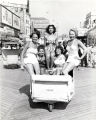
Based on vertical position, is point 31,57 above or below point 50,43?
below

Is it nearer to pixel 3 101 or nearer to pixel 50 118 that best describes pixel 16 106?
pixel 3 101

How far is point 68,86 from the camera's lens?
16.3ft

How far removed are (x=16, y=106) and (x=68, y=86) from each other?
50.9 inches

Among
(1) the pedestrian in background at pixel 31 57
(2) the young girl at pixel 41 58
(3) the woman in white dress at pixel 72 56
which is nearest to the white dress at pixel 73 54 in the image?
(3) the woman in white dress at pixel 72 56

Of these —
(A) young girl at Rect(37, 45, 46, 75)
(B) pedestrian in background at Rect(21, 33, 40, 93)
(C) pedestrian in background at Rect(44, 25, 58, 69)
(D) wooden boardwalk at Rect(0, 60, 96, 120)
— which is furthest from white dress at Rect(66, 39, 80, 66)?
(D) wooden boardwalk at Rect(0, 60, 96, 120)

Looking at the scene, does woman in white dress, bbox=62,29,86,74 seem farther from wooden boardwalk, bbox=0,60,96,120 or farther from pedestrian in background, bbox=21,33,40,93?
wooden boardwalk, bbox=0,60,96,120

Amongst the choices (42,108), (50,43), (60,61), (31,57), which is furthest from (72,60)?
(42,108)

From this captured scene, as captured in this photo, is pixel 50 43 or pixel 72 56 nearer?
pixel 72 56

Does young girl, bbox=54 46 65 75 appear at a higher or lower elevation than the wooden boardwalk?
higher

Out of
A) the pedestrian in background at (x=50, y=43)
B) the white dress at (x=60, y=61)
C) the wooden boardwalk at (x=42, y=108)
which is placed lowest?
the wooden boardwalk at (x=42, y=108)

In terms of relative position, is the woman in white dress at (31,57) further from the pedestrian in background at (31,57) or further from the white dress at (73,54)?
the white dress at (73,54)

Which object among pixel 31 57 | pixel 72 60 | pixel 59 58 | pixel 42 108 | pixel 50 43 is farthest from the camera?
pixel 50 43

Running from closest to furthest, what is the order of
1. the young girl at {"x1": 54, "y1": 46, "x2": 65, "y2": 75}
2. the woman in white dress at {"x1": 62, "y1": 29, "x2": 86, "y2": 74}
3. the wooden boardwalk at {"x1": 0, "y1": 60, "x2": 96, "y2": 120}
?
the wooden boardwalk at {"x1": 0, "y1": 60, "x2": 96, "y2": 120}, the woman in white dress at {"x1": 62, "y1": 29, "x2": 86, "y2": 74}, the young girl at {"x1": 54, "y1": 46, "x2": 65, "y2": 75}

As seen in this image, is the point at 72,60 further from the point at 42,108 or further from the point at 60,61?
the point at 42,108
